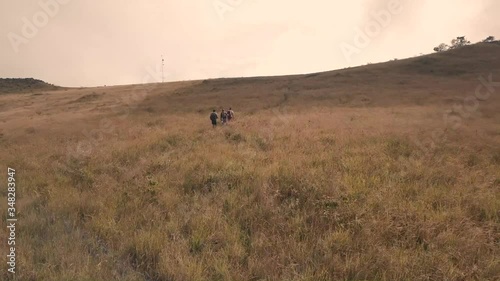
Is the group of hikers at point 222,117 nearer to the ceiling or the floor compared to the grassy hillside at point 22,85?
nearer to the floor

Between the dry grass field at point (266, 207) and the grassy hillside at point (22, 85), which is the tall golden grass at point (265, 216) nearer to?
the dry grass field at point (266, 207)

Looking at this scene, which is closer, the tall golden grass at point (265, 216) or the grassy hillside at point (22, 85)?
the tall golden grass at point (265, 216)

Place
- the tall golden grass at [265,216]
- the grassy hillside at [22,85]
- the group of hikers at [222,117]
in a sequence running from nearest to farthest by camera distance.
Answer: the tall golden grass at [265,216], the group of hikers at [222,117], the grassy hillside at [22,85]

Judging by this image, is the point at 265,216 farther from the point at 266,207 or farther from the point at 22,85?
the point at 22,85

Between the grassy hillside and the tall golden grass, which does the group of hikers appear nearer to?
the tall golden grass

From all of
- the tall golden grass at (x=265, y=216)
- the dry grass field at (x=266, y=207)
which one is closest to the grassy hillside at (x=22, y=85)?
the dry grass field at (x=266, y=207)

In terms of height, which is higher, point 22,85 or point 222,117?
point 22,85

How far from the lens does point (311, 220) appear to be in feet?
20.3

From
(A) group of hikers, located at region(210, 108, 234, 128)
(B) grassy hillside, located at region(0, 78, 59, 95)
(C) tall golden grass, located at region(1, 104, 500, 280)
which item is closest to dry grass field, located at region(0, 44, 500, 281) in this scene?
(C) tall golden grass, located at region(1, 104, 500, 280)

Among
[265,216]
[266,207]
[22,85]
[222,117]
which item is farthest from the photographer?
[22,85]

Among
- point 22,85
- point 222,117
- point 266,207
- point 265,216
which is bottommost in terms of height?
point 265,216

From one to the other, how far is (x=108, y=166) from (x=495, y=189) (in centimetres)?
1106

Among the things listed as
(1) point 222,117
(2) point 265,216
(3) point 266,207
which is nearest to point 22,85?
(1) point 222,117

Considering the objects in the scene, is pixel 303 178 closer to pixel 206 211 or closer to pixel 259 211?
pixel 259 211
